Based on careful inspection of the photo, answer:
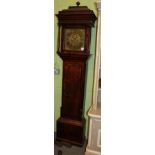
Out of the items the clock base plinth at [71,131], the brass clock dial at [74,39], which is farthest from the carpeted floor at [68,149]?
the brass clock dial at [74,39]

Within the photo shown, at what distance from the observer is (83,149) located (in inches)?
86.8

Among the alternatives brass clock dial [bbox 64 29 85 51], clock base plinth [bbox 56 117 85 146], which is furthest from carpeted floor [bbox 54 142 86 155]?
brass clock dial [bbox 64 29 85 51]

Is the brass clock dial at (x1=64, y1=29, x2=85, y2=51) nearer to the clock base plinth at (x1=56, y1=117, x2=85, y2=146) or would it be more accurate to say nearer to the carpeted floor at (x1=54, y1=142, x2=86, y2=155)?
the clock base plinth at (x1=56, y1=117, x2=85, y2=146)

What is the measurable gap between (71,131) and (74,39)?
124 cm

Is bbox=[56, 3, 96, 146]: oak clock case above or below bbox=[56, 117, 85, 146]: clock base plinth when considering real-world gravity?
above

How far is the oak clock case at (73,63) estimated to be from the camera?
1983 mm

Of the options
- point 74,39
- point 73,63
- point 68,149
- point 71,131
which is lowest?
point 68,149

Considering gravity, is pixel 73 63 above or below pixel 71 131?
above

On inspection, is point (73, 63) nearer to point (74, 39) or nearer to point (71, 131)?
point (74, 39)

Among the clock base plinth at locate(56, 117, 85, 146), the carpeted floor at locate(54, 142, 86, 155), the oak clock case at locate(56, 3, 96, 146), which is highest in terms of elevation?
the oak clock case at locate(56, 3, 96, 146)

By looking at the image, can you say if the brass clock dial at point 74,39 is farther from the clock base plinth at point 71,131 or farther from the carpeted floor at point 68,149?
the carpeted floor at point 68,149

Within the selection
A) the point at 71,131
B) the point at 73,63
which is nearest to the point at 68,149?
the point at 71,131

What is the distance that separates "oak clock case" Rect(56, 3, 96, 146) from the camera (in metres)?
1.98

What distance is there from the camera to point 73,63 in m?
2.11
